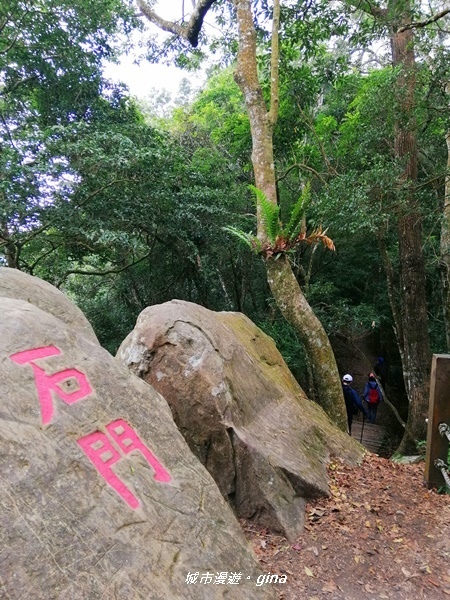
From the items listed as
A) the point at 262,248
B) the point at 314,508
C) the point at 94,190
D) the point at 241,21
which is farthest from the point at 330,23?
the point at 314,508

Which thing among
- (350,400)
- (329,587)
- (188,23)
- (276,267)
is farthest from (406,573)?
(188,23)

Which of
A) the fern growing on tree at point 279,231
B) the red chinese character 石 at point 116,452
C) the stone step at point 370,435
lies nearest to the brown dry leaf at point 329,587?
the red chinese character 石 at point 116,452

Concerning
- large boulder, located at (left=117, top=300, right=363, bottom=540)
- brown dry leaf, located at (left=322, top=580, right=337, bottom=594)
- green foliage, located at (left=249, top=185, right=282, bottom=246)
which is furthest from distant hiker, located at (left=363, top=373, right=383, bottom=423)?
brown dry leaf, located at (left=322, top=580, right=337, bottom=594)

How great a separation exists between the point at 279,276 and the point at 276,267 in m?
0.16

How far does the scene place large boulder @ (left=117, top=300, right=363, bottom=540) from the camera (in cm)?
399

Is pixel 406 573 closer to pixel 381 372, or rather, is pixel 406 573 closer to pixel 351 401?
pixel 351 401

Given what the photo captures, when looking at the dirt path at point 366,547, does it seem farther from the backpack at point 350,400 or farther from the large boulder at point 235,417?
the backpack at point 350,400

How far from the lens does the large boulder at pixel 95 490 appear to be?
6.43ft

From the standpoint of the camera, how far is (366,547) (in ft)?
12.0

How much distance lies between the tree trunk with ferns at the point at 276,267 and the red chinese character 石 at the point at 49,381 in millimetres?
4387

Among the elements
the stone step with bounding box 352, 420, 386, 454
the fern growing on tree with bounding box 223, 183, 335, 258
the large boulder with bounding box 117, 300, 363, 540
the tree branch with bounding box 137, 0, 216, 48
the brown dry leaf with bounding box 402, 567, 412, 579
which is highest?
the tree branch with bounding box 137, 0, 216, 48

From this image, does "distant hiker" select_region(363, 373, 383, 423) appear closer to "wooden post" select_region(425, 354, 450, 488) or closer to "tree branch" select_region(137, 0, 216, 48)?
"wooden post" select_region(425, 354, 450, 488)

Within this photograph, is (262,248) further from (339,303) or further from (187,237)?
(339,303)

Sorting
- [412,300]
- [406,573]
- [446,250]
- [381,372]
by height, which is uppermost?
[446,250]
